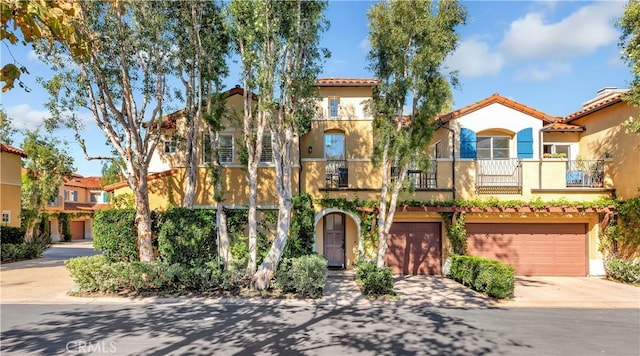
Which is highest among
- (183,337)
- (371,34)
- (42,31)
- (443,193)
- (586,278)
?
(371,34)

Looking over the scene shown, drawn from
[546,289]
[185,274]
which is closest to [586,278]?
[546,289]

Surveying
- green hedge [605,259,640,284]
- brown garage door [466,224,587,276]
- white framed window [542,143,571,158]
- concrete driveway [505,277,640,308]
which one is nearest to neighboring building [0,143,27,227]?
brown garage door [466,224,587,276]

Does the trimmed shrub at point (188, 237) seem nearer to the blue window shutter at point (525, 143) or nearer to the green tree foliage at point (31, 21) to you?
the green tree foliage at point (31, 21)

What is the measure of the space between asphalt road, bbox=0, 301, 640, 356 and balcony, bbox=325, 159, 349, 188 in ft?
21.3

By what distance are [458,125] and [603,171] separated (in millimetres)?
6296

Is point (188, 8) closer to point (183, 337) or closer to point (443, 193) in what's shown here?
point (183, 337)

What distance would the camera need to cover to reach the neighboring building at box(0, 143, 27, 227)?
21.7 m

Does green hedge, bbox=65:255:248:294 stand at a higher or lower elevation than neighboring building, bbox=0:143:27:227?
lower

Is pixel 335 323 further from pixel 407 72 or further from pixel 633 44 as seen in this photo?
pixel 633 44

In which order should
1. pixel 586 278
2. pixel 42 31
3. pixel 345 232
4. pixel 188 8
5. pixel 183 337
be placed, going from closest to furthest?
1. pixel 42 31
2. pixel 183 337
3. pixel 188 8
4. pixel 586 278
5. pixel 345 232

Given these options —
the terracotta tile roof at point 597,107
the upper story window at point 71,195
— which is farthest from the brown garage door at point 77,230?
the terracotta tile roof at point 597,107

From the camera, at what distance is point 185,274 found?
1188cm

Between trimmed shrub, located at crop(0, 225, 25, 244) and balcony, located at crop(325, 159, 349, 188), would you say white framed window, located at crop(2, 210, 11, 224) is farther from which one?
balcony, located at crop(325, 159, 349, 188)

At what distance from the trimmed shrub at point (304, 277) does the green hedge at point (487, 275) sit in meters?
5.27
